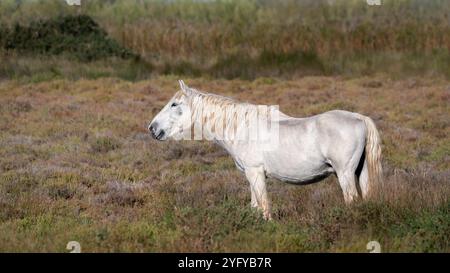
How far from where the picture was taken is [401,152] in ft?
37.4

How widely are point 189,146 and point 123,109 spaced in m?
3.63

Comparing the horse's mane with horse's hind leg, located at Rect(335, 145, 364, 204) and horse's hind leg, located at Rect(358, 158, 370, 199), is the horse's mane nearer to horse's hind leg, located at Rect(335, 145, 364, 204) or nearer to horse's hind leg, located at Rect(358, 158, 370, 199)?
horse's hind leg, located at Rect(335, 145, 364, 204)

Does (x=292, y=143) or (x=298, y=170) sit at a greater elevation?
(x=292, y=143)

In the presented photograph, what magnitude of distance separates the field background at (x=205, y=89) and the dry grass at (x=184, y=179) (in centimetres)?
3

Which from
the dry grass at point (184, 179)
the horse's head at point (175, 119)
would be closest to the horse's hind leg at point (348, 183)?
the dry grass at point (184, 179)

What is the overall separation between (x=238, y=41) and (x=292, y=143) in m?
15.9

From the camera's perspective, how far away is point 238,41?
73.3 feet

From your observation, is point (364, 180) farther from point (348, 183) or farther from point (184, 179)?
point (184, 179)

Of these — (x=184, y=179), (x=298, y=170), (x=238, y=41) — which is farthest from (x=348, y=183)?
(x=238, y=41)

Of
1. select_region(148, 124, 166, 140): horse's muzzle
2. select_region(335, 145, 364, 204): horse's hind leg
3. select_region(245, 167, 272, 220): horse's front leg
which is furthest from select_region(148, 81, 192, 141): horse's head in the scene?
select_region(335, 145, 364, 204): horse's hind leg

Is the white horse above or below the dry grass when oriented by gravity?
above

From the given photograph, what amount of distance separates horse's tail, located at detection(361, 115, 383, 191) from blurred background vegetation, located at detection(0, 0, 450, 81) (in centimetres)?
1314

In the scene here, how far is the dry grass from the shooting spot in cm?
599
